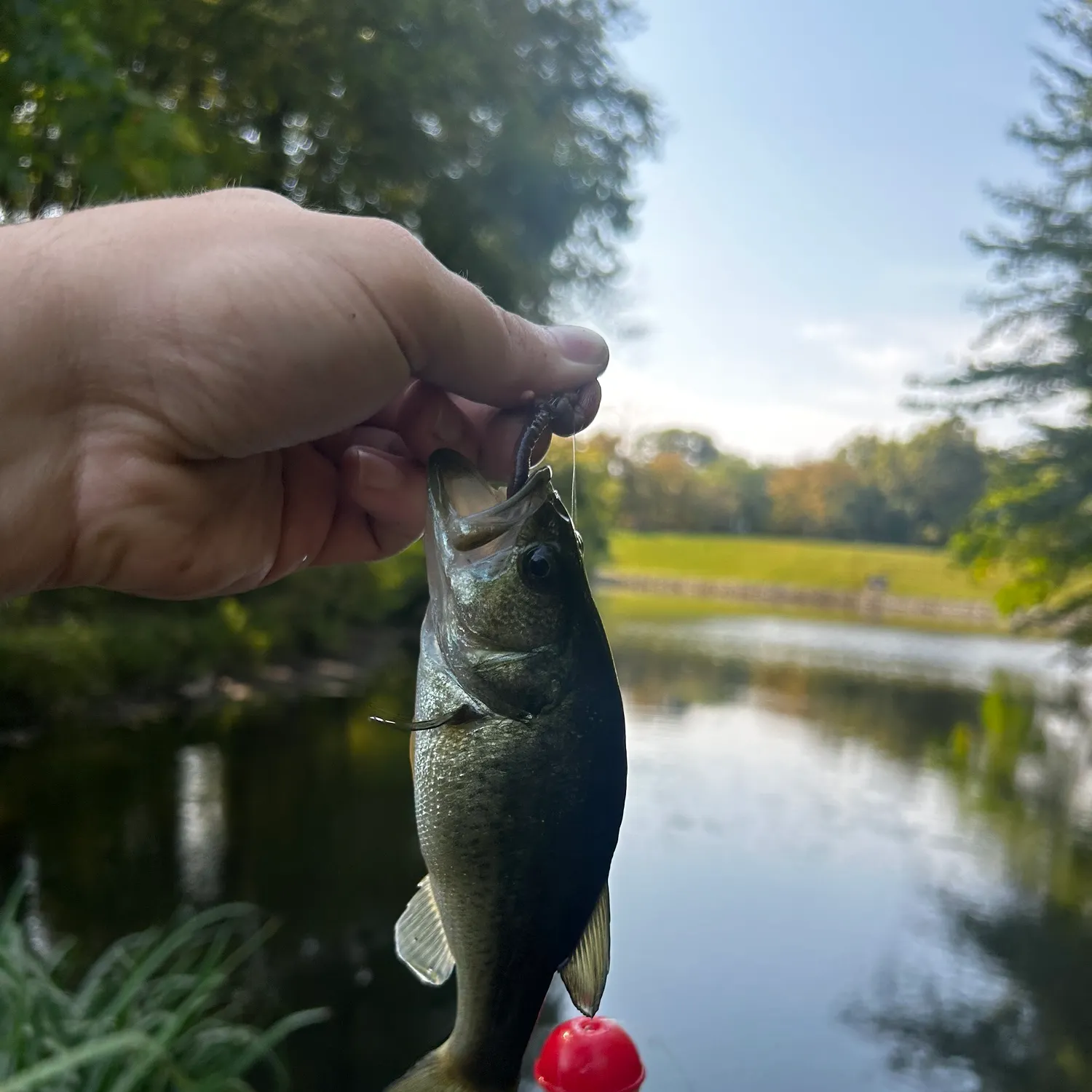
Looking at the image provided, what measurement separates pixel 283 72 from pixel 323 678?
28.5 feet

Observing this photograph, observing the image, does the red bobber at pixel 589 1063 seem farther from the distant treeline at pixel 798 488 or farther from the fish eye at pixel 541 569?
the distant treeline at pixel 798 488

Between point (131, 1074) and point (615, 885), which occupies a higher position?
point (131, 1074)

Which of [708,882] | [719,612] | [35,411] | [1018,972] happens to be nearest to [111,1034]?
[35,411]

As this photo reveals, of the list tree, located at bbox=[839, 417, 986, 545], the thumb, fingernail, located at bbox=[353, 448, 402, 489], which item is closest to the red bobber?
fingernail, located at bbox=[353, 448, 402, 489]

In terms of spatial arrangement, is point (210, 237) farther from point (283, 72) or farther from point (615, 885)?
point (283, 72)

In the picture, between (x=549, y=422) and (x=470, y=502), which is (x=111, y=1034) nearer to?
(x=470, y=502)

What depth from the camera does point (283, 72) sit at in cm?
920

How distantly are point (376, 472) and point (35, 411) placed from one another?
0.71 m

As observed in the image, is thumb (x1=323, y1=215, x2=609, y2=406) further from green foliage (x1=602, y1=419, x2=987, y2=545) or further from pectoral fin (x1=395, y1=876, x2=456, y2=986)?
green foliage (x1=602, y1=419, x2=987, y2=545)

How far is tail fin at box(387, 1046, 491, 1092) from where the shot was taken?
1458 millimetres

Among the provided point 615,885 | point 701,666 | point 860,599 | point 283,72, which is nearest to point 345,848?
point 615,885

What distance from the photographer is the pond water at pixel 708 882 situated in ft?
19.0

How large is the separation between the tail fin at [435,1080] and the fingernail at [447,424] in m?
1.20

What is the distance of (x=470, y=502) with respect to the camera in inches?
65.8
